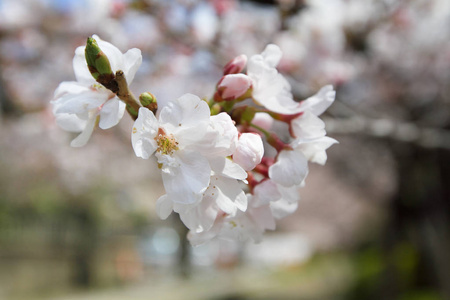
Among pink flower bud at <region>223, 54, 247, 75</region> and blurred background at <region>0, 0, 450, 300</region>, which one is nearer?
pink flower bud at <region>223, 54, 247, 75</region>

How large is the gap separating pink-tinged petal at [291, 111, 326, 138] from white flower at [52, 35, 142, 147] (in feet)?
0.98

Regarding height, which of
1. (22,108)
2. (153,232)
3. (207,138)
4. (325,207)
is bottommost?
(153,232)

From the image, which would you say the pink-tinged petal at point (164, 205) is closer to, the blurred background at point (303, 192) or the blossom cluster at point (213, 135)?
the blossom cluster at point (213, 135)

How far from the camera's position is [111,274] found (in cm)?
1217

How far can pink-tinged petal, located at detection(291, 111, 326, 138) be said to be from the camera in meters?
0.75

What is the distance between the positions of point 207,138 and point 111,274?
1254 cm

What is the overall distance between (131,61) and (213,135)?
0.19 m

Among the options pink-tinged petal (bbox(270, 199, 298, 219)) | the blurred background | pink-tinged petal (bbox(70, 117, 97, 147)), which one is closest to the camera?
pink-tinged petal (bbox(70, 117, 97, 147))

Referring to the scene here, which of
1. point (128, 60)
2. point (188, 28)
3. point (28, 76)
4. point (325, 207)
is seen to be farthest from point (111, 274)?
point (128, 60)

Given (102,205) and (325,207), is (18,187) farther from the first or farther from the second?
(325,207)

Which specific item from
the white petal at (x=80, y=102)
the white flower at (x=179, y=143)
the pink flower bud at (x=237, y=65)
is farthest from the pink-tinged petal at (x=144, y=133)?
the pink flower bud at (x=237, y=65)

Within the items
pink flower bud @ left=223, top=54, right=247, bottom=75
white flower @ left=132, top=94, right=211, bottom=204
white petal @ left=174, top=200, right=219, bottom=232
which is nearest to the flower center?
white flower @ left=132, top=94, right=211, bottom=204

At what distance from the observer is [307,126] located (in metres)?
0.76

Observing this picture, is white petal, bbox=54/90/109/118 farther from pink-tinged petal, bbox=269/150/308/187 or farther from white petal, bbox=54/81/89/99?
pink-tinged petal, bbox=269/150/308/187
